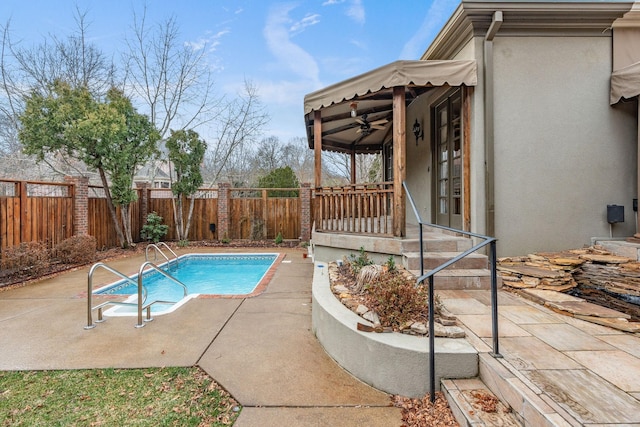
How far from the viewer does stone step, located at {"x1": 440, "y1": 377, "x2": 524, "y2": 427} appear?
174cm

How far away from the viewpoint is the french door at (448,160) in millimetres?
5422

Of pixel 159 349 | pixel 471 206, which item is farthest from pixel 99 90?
pixel 471 206

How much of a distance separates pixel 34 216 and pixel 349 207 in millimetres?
7205

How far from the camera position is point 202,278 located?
7711 millimetres

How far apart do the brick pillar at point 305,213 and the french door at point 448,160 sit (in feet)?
18.2

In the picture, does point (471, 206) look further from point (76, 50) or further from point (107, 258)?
point (76, 50)

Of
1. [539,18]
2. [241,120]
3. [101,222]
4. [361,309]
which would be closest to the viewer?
[361,309]

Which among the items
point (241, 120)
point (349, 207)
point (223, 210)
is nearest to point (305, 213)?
point (223, 210)

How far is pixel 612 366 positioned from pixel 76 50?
1838 cm

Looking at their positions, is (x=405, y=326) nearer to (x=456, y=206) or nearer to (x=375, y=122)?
(x=456, y=206)

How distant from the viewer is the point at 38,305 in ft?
14.7

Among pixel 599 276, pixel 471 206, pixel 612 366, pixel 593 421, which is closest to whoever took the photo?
pixel 593 421

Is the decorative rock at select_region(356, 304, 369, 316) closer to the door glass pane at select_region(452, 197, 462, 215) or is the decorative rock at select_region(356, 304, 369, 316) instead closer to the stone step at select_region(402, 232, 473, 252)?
the stone step at select_region(402, 232, 473, 252)

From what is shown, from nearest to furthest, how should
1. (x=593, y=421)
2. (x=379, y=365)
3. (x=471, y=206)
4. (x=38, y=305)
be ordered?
(x=593, y=421)
(x=379, y=365)
(x=38, y=305)
(x=471, y=206)
